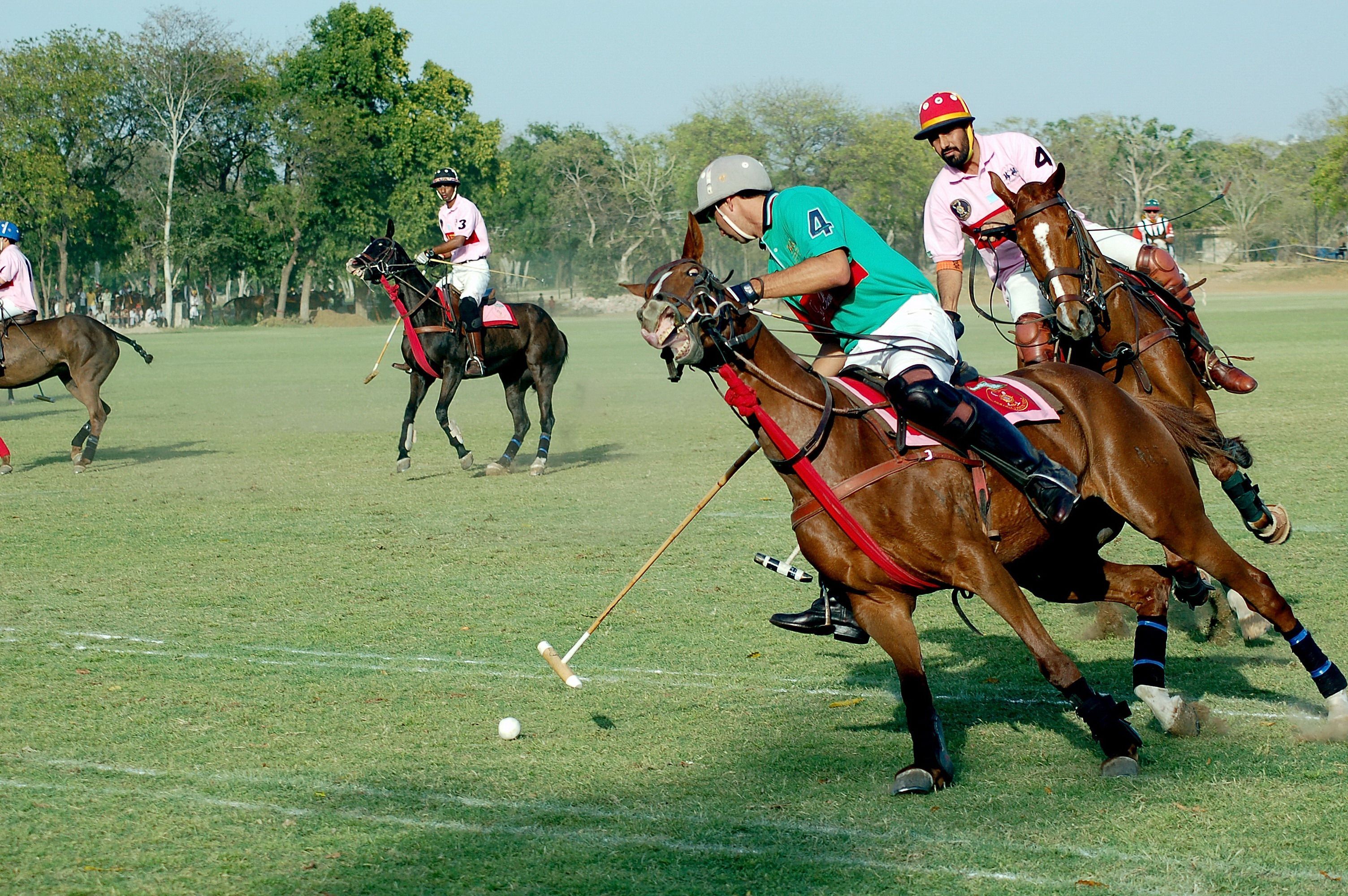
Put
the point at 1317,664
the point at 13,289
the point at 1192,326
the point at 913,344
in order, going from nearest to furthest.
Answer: the point at 913,344
the point at 1317,664
the point at 1192,326
the point at 13,289

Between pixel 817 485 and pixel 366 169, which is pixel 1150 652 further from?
pixel 366 169

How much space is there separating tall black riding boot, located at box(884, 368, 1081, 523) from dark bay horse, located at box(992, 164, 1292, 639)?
160 centimetres

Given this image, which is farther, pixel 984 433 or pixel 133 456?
pixel 133 456

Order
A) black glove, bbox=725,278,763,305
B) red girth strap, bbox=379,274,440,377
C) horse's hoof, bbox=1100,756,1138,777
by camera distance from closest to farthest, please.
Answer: black glove, bbox=725,278,763,305 → horse's hoof, bbox=1100,756,1138,777 → red girth strap, bbox=379,274,440,377

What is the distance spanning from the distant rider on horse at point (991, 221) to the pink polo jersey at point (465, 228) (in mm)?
9407

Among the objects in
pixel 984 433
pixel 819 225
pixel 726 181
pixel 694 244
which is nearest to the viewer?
pixel 694 244

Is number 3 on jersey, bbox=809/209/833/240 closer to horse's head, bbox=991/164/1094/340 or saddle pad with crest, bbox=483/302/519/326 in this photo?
horse's head, bbox=991/164/1094/340

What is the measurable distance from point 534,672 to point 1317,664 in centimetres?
389

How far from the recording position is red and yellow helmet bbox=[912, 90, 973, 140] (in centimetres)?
786

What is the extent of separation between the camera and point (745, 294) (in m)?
5.22

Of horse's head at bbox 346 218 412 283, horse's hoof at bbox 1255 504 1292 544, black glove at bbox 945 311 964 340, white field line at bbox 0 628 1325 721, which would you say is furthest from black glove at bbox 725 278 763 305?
horse's head at bbox 346 218 412 283

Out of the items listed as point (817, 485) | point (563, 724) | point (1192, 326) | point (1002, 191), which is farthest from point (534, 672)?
point (1192, 326)

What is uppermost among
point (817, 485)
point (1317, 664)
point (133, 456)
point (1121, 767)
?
point (817, 485)

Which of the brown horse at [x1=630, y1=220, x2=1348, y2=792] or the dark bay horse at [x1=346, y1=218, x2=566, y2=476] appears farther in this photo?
the dark bay horse at [x1=346, y1=218, x2=566, y2=476]
